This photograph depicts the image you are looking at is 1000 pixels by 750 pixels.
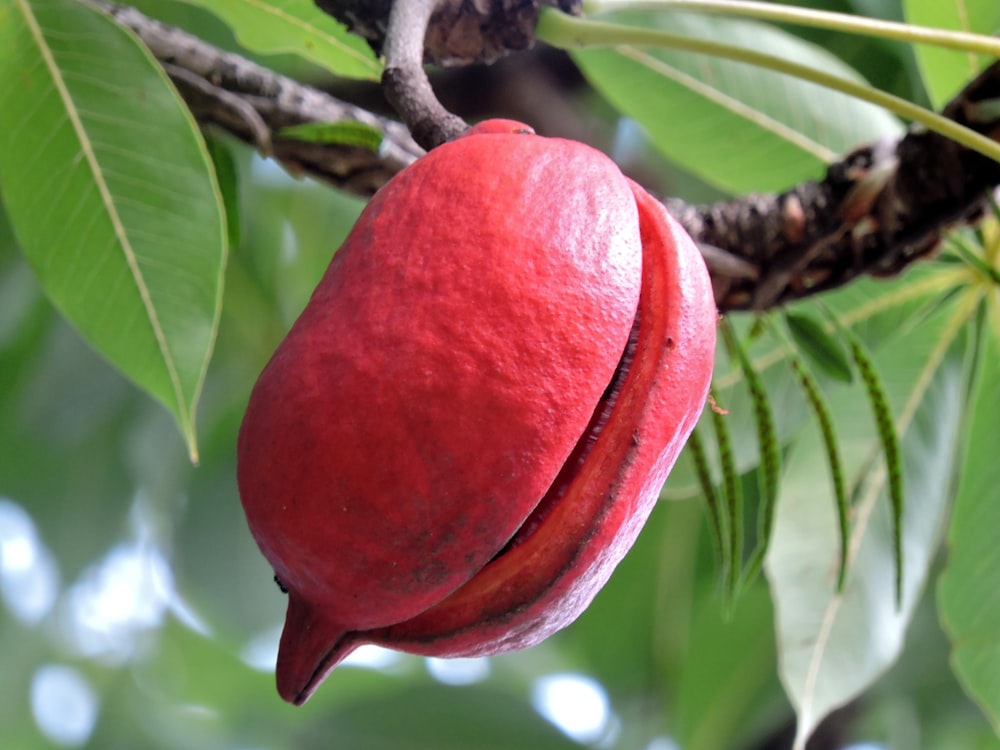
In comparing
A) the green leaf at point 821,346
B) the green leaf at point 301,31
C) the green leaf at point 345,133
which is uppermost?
the green leaf at point 345,133

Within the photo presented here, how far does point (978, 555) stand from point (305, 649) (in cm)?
85

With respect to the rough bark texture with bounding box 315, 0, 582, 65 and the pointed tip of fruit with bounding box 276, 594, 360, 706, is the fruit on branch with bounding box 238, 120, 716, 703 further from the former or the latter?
the rough bark texture with bounding box 315, 0, 582, 65

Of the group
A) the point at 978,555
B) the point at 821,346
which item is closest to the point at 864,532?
the point at 978,555

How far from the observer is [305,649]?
0.54m

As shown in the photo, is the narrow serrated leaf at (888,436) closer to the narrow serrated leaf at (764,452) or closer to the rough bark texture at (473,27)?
the narrow serrated leaf at (764,452)

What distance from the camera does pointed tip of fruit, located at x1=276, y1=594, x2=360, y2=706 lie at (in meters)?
0.53

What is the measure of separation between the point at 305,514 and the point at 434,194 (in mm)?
160

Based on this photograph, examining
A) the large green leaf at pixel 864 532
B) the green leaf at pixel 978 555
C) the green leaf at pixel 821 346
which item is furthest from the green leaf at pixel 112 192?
the green leaf at pixel 978 555

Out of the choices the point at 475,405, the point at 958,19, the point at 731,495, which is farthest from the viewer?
the point at 958,19

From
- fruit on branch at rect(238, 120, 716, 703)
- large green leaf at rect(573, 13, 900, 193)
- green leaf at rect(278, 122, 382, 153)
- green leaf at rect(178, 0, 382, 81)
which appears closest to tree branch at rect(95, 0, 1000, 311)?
green leaf at rect(178, 0, 382, 81)

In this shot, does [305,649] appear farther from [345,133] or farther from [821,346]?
[821,346]

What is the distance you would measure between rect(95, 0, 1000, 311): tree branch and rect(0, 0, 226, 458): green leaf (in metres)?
0.09

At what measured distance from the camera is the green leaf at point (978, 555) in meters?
1.13

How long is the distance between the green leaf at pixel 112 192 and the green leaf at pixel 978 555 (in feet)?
2.53
